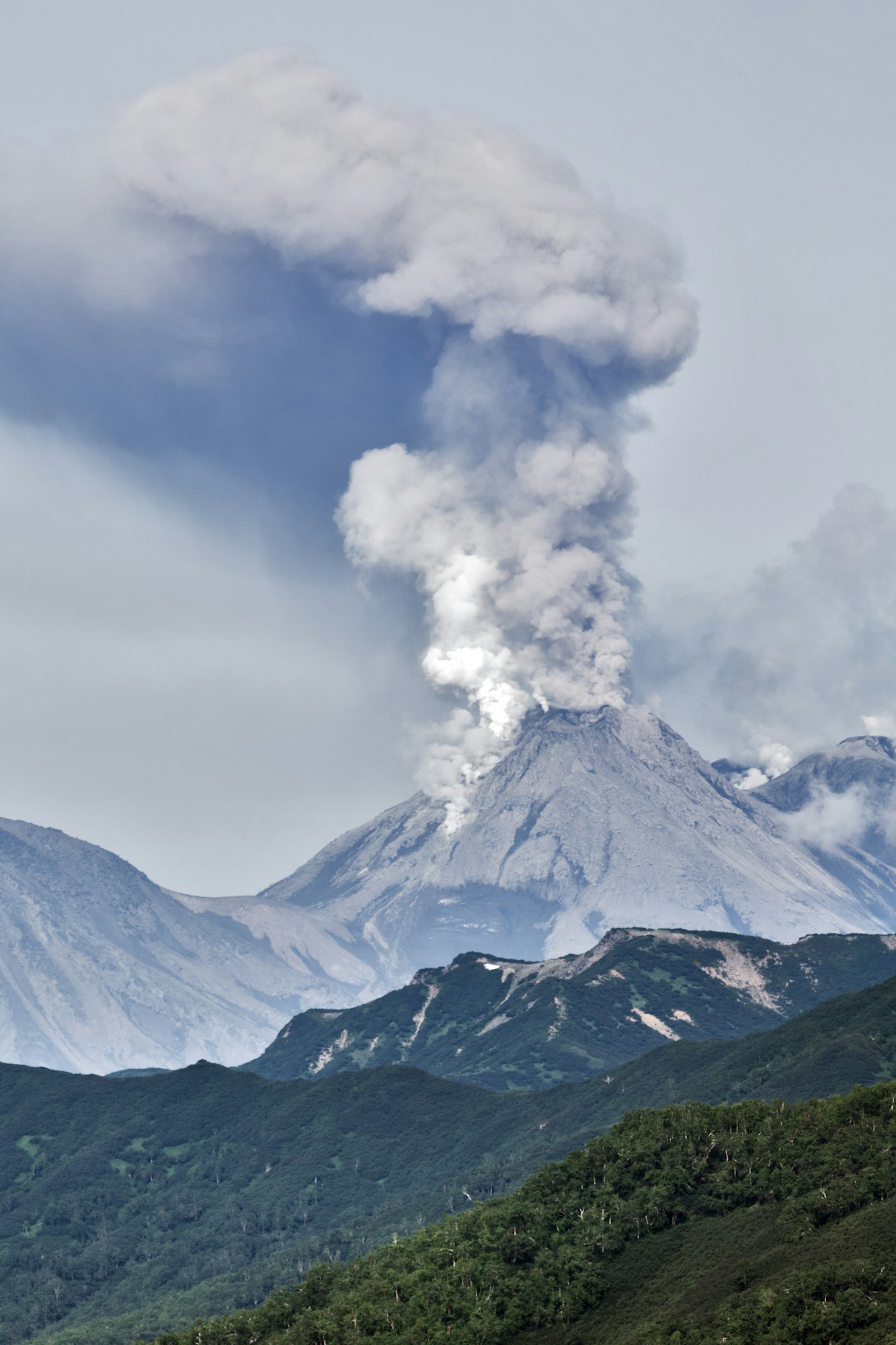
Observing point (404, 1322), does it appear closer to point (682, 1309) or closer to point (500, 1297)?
point (500, 1297)

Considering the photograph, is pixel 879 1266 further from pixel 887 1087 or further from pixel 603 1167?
pixel 603 1167

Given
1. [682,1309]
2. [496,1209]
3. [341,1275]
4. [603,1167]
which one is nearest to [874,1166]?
[682,1309]

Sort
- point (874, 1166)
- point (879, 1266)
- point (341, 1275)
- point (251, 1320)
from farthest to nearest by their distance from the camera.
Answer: point (341, 1275) → point (251, 1320) → point (874, 1166) → point (879, 1266)

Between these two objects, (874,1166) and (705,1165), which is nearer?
(874,1166)

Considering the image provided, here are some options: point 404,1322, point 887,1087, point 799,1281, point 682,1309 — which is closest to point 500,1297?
point 404,1322

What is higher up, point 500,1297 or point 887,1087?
point 887,1087

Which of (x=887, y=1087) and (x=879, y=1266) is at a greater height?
(x=887, y=1087)

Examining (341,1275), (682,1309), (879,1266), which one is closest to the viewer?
(879,1266)
